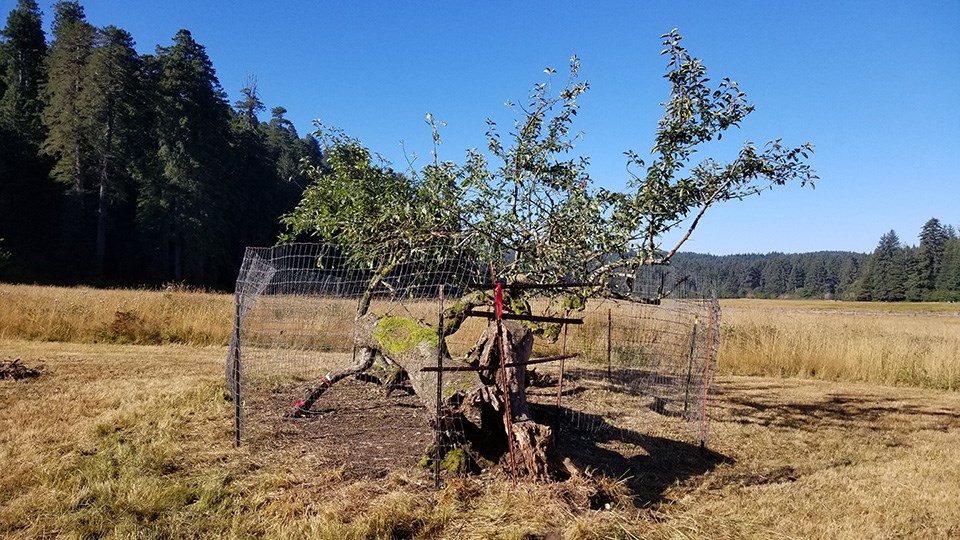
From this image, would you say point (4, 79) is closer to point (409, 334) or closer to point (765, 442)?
point (409, 334)

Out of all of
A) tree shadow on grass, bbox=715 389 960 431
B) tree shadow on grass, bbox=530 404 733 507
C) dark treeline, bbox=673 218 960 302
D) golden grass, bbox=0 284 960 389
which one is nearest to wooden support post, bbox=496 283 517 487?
tree shadow on grass, bbox=530 404 733 507

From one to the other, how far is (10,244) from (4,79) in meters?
13.1

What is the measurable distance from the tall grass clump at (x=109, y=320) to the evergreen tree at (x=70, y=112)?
65.4ft

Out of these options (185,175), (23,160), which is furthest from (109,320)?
(23,160)

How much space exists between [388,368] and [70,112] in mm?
32121

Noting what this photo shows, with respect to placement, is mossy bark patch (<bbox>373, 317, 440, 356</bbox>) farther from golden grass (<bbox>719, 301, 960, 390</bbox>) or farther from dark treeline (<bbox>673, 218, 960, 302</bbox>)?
dark treeline (<bbox>673, 218, 960, 302</bbox>)

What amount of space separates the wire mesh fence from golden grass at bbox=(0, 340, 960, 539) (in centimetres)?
41

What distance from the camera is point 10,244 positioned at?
28500mm

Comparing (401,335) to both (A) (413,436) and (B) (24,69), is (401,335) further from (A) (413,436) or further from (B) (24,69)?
(B) (24,69)

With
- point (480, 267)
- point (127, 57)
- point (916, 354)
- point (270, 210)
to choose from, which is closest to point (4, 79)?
point (127, 57)

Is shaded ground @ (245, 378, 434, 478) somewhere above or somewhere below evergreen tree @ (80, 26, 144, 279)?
below

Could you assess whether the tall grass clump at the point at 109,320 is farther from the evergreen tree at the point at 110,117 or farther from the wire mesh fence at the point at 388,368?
the evergreen tree at the point at 110,117

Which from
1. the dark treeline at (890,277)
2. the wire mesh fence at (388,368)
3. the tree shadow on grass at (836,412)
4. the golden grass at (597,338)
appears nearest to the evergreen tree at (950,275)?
the dark treeline at (890,277)

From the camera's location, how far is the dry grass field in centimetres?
367
